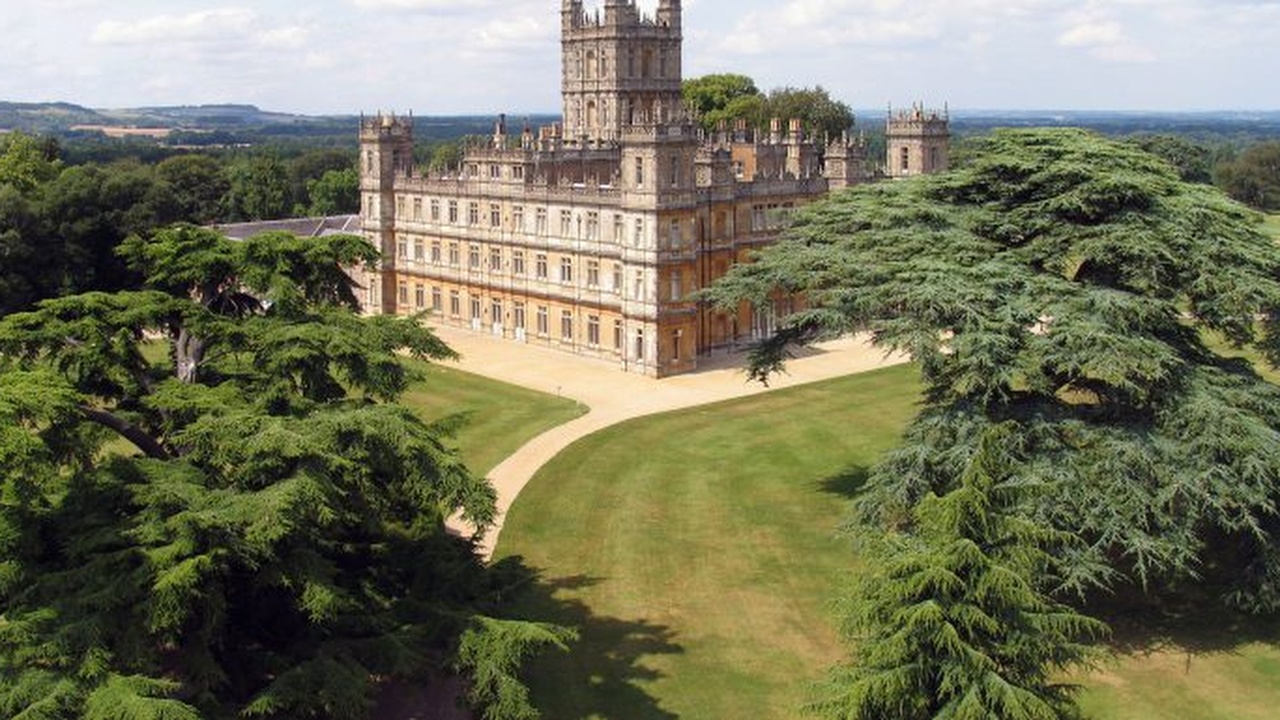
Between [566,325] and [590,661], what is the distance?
32472 mm

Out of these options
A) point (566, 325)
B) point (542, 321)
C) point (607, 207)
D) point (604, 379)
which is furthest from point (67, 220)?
point (604, 379)

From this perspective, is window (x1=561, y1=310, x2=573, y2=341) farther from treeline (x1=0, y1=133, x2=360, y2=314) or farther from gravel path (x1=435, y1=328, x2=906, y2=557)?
treeline (x1=0, y1=133, x2=360, y2=314)

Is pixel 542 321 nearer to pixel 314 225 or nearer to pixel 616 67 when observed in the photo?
pixel 616 67

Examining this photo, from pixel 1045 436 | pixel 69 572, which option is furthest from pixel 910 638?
pixel 69 572

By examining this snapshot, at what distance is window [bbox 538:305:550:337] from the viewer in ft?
185

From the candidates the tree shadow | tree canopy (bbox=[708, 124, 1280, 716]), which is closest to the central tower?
the tree shadow

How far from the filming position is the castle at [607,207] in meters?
49.8

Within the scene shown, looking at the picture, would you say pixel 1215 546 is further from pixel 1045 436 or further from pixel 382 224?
pixel 382 224

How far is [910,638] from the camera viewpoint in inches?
648

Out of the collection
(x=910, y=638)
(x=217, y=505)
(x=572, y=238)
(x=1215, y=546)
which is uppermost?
(x=572, y=238)

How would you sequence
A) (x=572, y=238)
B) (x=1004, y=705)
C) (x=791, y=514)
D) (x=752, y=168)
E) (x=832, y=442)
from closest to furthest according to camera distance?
(x=1004, y=705) → (x=791, y=514) → (x=832, y=442) → (x=572, y=238) → (x=752, y=168)

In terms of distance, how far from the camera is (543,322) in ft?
185

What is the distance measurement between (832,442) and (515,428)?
36.4ft

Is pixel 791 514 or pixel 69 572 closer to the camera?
pixel 69 572
